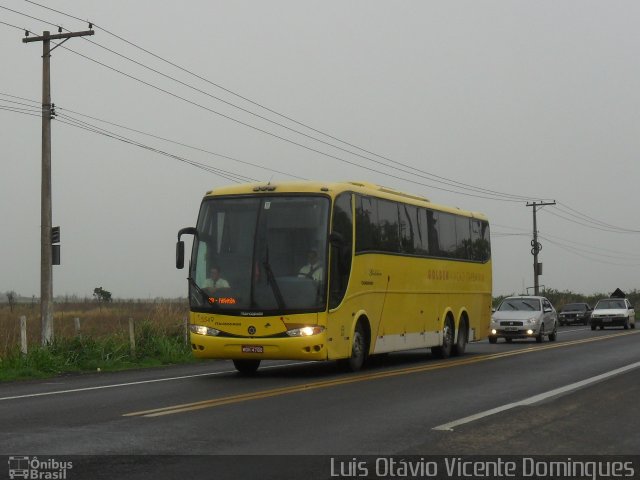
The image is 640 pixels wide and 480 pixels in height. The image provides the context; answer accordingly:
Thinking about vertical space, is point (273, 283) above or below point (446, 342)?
above

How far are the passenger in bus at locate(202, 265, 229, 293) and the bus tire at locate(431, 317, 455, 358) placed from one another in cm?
873

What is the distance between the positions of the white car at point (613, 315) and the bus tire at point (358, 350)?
36014 mm

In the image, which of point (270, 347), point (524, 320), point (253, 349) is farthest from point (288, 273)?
point (524, 320)

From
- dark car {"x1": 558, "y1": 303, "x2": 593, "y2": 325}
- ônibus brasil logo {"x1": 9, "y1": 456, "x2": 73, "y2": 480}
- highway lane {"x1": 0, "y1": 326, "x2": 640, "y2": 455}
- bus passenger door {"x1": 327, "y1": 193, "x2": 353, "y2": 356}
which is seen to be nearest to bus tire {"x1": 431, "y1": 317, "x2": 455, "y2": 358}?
highway lane {"x1": 0, "y1": 326, "x2": 640, "y2": 455}

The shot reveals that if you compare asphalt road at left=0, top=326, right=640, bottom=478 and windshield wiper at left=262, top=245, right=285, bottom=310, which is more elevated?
windshield wiper at left=262, top=245, right=285, bottom=310

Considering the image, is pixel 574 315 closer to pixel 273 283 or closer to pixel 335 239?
pixel 335 239

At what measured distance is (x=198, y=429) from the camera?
1179 centimetres

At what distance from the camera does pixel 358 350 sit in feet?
72.0

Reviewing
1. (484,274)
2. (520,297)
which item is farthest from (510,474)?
(520,297)

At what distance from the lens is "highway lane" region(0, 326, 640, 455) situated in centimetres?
1059

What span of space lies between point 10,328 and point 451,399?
1486 centimetres

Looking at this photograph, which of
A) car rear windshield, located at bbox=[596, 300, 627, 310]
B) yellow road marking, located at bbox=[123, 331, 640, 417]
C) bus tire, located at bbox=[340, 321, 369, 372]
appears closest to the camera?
yellow road marking, located at bbox=[123, 331, 640, 417]

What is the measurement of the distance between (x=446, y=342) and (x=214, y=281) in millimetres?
9056

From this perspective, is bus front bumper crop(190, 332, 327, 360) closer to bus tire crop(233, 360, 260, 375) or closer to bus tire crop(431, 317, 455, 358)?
bus tire crop(233, 360, 260, 375)
